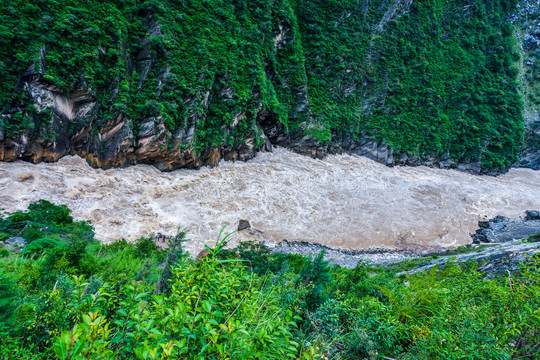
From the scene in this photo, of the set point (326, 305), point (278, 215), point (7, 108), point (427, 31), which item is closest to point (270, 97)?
point (278, 215)

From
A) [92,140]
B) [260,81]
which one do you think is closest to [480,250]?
[260,81]

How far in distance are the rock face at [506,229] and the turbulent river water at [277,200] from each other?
84cm

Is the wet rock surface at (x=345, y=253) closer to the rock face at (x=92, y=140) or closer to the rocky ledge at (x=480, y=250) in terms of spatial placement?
the rocky ledge at (x=480, y=250)

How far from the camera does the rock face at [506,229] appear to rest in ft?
58.2

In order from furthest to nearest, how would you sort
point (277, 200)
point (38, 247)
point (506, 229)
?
1. point (506, 229)
2. point (277, 200)
3. point (38, 247)

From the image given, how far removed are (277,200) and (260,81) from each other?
12.5 m

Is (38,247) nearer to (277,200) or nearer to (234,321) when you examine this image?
(234,321)

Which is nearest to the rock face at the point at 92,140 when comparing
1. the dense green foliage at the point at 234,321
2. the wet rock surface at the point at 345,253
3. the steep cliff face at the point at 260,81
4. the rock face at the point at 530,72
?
the steep cliff face at the point at 260,81

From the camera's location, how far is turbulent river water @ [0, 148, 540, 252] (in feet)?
43.4

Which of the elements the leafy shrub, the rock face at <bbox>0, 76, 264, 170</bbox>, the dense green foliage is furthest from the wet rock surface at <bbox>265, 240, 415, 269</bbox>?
the dense green foliage

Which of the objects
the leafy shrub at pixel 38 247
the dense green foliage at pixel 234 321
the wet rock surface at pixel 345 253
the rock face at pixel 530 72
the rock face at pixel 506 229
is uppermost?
the rock face at pixel 530 72

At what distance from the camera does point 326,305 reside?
301cm

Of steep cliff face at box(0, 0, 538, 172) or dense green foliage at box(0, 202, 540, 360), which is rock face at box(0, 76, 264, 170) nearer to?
steep cliff face at box(0, 0, 538, 172)

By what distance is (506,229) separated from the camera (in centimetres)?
1936
